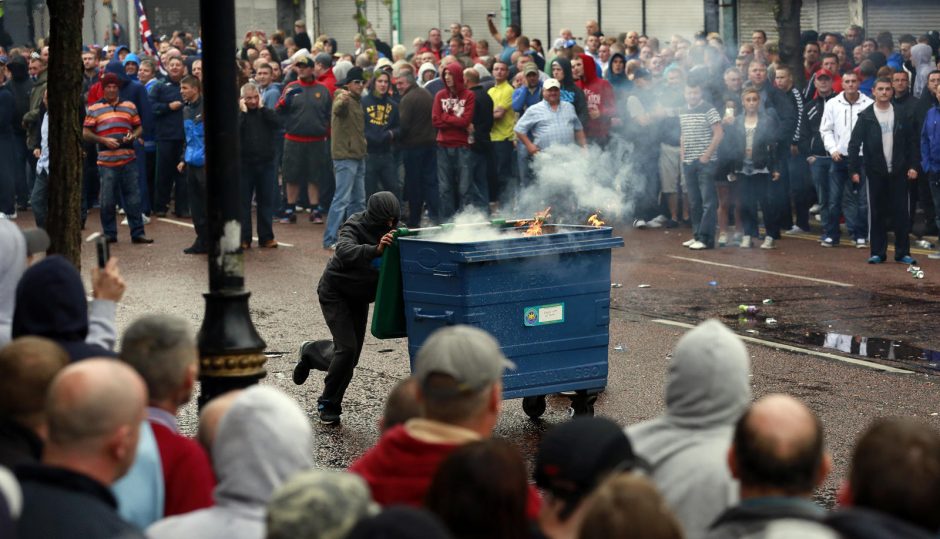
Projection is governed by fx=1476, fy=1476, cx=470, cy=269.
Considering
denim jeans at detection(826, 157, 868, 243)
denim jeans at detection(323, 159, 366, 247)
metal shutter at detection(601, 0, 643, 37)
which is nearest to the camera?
denim jeans at detection(826, 157, 868, 243)

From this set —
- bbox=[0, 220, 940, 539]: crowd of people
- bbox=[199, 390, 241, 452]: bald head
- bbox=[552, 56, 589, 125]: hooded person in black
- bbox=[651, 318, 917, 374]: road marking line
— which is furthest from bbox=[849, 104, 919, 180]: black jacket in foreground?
bbox=[199, 390, 241, 452]: bald head

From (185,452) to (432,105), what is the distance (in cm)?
1498

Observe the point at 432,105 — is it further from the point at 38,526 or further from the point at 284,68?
the point at 38,526

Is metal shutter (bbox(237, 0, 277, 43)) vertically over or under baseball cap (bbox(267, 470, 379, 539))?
over

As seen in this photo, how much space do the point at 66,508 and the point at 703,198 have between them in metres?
14.5

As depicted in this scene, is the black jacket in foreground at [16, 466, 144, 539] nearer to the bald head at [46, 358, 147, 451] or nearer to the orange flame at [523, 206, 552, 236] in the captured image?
the bald head at [46, 358, 147, 451]

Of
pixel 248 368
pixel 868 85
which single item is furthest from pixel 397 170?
pixel 248 368

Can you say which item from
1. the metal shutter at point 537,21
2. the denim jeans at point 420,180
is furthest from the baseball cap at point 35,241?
the metal shutter at point 537,21

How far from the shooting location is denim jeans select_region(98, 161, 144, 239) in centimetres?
1791

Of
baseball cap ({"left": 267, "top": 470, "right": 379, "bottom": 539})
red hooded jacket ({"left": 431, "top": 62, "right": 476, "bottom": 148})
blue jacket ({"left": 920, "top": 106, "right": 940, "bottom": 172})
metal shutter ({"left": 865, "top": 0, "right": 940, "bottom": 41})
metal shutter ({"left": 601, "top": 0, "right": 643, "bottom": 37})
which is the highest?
metal shutter ({"left": 601, "top": 0, "right": 643, "bottom": 37})

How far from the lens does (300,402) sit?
9.88 m

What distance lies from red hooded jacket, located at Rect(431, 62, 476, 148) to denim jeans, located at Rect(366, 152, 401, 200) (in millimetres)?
744

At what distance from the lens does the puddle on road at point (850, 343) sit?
36.6 feet

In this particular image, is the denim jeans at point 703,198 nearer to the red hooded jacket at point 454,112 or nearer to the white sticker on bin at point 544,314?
the red hooded jacket at point 454,112
